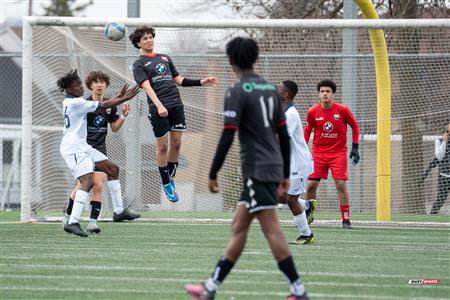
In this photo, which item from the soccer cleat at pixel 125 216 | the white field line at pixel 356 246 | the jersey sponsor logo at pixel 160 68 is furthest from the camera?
the soccer cleat at pixel 125 216

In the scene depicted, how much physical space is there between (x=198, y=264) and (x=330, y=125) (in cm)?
523

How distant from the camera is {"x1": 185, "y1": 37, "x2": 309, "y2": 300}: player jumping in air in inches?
265

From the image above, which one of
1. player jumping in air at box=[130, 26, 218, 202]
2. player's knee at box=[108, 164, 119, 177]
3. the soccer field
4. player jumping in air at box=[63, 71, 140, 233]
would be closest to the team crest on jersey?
the soccer field

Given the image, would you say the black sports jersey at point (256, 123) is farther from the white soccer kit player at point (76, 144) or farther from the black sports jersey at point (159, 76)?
the black sports jersey at point (159, 76)

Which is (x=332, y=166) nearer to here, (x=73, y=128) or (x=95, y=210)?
(x=95, y=210)

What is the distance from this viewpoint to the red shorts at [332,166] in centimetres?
1390

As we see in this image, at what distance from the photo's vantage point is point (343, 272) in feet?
27.9

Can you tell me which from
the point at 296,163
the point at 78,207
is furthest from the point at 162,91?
the point at 296,163

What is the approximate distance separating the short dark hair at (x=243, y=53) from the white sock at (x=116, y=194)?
719cm

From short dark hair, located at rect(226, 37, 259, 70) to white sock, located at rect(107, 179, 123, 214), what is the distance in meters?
7.19

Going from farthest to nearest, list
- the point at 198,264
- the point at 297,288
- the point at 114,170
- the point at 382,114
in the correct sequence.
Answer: the point at 382,114
the point at 114,170
the point at 198,264
the point at 297,288

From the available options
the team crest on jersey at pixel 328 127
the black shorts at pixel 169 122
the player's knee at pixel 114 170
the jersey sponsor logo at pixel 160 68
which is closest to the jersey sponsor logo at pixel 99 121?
the player's knee at pixel 114 170

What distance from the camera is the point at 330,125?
45.5 feet

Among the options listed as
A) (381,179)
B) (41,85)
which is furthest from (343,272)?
(41,85)
